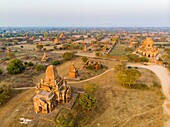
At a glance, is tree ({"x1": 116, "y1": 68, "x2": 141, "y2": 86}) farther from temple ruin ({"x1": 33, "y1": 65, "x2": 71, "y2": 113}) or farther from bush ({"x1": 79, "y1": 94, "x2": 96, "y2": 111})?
temple ruin ({"x1": 33, "y1": 65, "x2": 71, "y2": 113})

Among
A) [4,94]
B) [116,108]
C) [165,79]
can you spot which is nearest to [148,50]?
[165,79]

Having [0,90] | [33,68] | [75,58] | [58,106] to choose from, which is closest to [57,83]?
[58,106]

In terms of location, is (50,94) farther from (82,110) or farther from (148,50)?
(148,50)

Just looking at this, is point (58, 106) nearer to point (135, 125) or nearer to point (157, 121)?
point (135, 125)

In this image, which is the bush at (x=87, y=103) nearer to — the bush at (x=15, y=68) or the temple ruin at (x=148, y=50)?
the bush at (x=15, y=68)

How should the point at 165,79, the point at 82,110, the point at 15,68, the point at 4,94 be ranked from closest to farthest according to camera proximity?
the point at 82,110
the point at 4,94
the point at 165,79
the point at 15,68

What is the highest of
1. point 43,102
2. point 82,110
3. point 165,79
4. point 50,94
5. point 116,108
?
point 50,94

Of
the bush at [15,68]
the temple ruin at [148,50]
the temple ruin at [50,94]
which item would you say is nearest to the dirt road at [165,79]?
the temple ruin at [148,50]

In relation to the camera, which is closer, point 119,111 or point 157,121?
point 157,121
